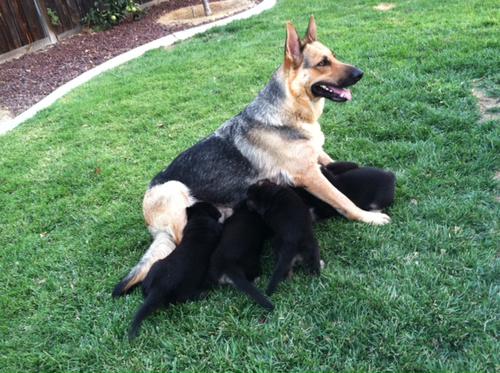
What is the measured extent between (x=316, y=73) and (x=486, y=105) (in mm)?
2369

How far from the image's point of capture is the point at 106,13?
38.2ft

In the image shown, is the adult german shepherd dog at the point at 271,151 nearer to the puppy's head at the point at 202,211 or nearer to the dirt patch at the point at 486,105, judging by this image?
the puppy's head at the point at 202,211

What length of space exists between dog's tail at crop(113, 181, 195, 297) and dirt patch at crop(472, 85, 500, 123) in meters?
3.32

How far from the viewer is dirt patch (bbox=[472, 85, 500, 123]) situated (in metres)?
4.66

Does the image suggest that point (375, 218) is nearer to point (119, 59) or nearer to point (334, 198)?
point (334, 198)

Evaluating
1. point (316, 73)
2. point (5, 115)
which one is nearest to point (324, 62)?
point (316, 73)

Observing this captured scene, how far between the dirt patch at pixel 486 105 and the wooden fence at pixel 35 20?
33.1 feet

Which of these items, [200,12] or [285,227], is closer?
[285,227]

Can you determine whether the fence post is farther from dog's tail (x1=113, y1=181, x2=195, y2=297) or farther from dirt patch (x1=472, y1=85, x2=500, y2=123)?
dirt patch (x1=472, y1=85, x2=500, y2=123)

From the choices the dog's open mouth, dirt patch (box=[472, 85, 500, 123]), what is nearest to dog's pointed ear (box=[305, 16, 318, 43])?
the dog's open mouth

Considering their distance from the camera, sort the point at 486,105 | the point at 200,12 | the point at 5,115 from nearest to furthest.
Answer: the point at 486,105 < the point at 5,115 < the point at 200,12

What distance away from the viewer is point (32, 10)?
34.7 ft

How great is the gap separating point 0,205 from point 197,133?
8.38 feet

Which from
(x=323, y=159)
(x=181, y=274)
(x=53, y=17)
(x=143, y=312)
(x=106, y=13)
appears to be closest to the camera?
(x=143, y=312)
